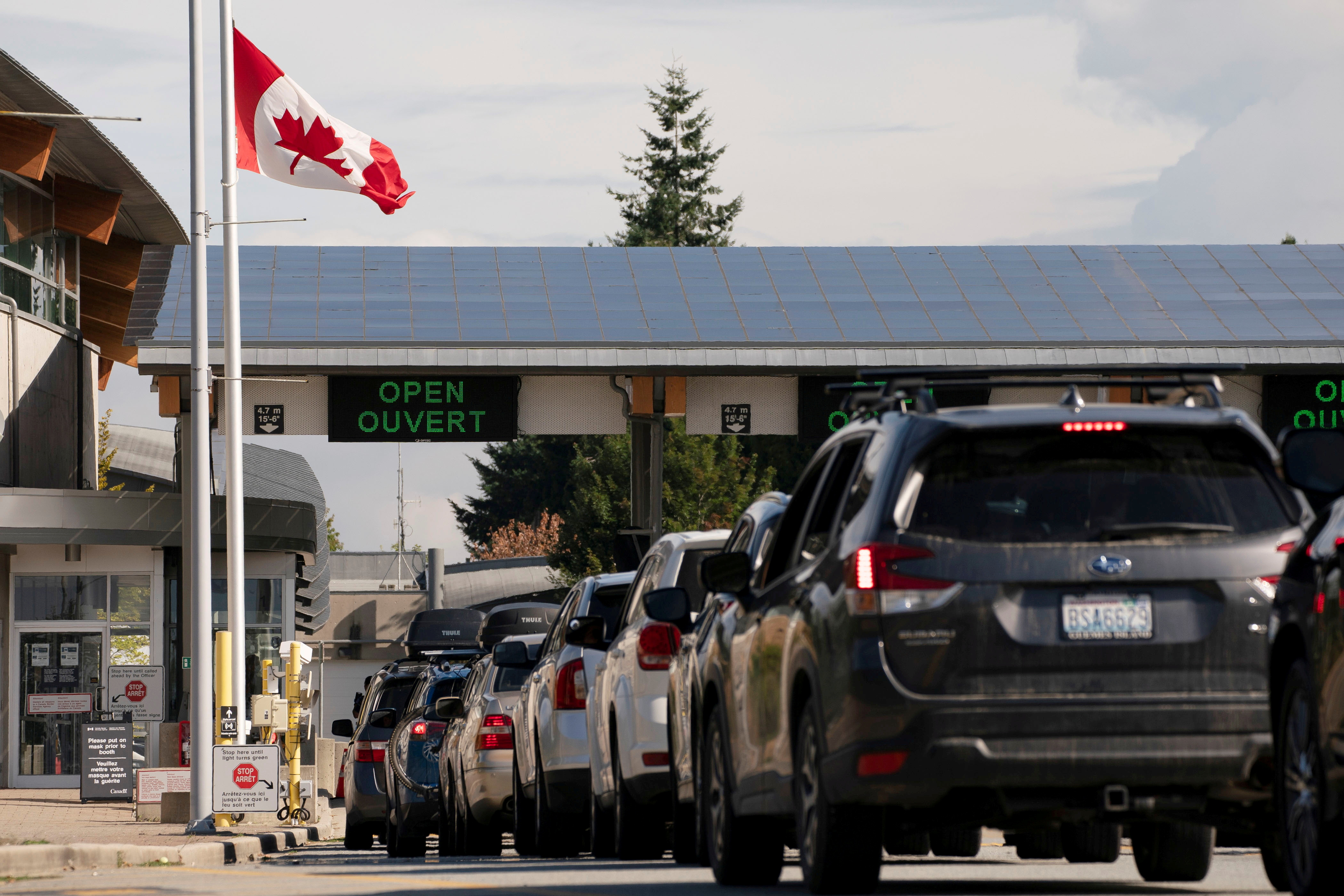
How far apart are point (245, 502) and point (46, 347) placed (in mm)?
4019

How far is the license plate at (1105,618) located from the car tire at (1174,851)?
92.6 inches

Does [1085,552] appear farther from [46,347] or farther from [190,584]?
[46,347]

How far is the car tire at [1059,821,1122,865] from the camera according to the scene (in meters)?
10.5

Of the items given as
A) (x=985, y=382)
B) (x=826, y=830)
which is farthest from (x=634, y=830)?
(x=985, y=382)

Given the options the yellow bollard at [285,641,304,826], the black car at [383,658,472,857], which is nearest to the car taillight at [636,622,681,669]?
the black car at [383,658,472,857]

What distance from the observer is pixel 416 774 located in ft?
62.4

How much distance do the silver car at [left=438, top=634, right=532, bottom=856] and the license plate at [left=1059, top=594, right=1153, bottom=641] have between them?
9458mm

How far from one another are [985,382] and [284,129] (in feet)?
58.2

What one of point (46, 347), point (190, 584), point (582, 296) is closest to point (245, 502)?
point (46, 347)

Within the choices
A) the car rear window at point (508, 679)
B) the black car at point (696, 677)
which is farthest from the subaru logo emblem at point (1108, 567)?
the car rear window at point (508, 679)

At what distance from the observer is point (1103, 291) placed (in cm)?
2925

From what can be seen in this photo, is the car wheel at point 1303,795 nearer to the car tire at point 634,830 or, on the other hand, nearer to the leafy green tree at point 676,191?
the car tire at point 634,830

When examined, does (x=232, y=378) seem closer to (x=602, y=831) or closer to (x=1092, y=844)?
(x=602, y=831)

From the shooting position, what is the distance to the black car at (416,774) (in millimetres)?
18516
